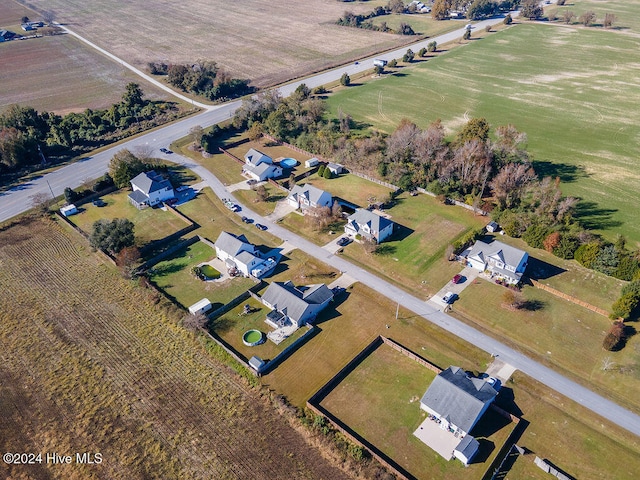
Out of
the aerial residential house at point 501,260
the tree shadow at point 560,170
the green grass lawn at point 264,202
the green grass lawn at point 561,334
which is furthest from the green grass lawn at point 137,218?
the tree shadow at point 560,170

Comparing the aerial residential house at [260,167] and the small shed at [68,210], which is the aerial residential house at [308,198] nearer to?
the aerial residential house at [260,167]

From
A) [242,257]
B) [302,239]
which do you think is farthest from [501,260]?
[242,257]

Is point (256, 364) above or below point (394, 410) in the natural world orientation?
above

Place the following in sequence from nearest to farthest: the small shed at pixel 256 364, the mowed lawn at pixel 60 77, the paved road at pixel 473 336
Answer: the paved road at pixel 473 336
the small shed at pixel 256 364
the mowed lawn at pixel 60 77

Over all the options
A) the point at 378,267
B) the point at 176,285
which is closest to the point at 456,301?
the point at 378,267

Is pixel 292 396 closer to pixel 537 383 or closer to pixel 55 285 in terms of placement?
pixel 537 383

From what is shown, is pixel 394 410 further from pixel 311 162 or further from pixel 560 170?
pixel 560 170
